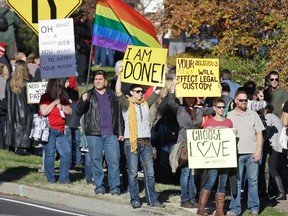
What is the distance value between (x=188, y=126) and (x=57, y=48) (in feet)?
8.44

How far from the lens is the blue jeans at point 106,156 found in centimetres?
1681

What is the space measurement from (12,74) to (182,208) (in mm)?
6057

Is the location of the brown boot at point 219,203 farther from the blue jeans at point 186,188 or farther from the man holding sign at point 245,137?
the blue jeans at point 186,188

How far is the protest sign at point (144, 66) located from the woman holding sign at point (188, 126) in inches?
20.7

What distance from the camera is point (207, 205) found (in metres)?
16.6

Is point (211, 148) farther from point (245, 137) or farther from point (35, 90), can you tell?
point (35, 90)

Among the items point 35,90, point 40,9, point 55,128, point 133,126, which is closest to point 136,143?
point 133,126

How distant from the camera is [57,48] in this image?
17.4 meters

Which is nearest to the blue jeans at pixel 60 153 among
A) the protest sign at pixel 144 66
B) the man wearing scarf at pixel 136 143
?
the man wearing scarf at pixel 136 143

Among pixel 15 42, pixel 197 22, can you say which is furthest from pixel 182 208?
pixel 15 42

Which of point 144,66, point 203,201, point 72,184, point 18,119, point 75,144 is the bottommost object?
point 203,201

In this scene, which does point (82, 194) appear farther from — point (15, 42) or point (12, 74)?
point (15, 42)

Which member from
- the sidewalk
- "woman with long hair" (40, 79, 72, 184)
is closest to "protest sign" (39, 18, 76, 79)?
"woman with long hair" (40, 79, 72, 184)

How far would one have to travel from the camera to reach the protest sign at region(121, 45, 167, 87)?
637 inches
